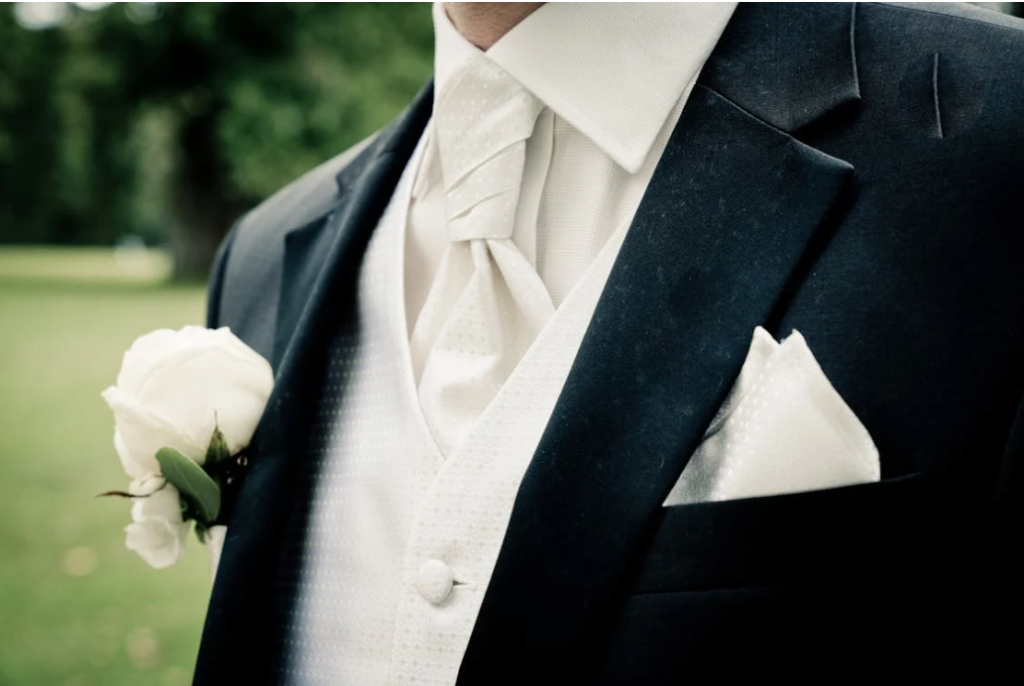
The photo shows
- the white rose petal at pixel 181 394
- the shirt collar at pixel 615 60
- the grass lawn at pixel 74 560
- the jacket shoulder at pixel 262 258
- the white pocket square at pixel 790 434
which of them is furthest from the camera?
the grass lawn at pixel 74 560

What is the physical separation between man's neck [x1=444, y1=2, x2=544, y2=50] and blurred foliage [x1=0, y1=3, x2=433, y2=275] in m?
13.9

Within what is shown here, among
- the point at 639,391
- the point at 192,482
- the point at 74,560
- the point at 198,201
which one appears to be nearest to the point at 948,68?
the point at 639,391

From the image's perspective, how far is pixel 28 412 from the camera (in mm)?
9031

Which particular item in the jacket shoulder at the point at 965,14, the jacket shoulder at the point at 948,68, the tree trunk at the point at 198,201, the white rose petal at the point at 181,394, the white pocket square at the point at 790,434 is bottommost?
the tree trunk at the point at 198,201

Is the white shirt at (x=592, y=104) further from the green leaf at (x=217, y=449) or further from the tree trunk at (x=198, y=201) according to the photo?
the tree trunk at (x=198, y=201)

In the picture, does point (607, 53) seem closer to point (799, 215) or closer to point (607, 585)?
point (799, 215)

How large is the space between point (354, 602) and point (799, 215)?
0.77 metres

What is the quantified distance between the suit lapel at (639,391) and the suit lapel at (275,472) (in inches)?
17.3

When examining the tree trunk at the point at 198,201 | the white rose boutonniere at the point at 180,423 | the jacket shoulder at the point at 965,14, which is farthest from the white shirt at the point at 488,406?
the tree trunk at the point at 198,201

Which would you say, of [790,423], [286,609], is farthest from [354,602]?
[790,423]

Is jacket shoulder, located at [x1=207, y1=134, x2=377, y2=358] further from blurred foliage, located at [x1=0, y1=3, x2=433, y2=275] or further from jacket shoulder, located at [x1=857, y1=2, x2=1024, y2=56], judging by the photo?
blurred foliage, located at [x1=0, y1=3, x2=433, y2=275]

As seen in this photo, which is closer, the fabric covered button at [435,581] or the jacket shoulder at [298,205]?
the fabric covered button at [435,581]

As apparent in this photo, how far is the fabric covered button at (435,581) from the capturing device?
115cm

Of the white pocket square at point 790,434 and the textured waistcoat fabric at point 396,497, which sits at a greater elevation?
the white pocket square at point 790,434
